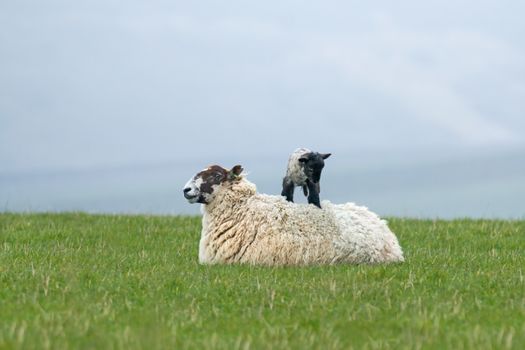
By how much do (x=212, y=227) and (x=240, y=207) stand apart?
60 centimetres

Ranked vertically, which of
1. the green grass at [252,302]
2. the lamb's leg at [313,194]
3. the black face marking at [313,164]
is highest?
the black face marking at [313,164]

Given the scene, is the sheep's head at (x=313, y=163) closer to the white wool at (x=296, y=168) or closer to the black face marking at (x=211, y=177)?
the white wool at (x=296, y=168)

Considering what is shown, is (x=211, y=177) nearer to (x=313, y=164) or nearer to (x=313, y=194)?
(x=313, y=194)

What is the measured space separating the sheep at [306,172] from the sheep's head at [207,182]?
0.91 m

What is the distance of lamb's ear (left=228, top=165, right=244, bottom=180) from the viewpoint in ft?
47.3

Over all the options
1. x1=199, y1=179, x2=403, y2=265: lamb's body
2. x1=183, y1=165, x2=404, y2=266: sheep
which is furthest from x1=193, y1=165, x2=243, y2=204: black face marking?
x1=199, y1=179, x2=403, y2=265: lamb's body

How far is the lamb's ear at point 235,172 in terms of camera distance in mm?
14414

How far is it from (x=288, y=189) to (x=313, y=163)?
95 cm

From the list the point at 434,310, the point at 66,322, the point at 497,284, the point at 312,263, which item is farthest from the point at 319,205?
the point at 66,322

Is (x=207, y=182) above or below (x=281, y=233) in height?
above

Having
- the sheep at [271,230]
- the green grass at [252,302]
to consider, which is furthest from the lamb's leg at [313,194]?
the green grass at [252,302]

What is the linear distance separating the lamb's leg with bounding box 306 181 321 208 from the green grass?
1.35 metres

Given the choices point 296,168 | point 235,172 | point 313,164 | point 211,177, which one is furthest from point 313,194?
point 211,177

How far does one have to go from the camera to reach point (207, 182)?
46.6 feet
